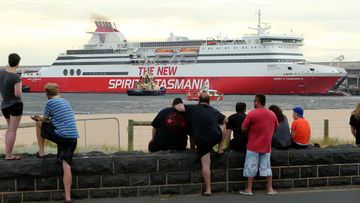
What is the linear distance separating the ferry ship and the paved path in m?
73.6

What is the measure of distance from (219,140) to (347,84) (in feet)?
409

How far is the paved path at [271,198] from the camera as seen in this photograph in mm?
7082

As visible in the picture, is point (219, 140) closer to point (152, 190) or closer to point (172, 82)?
point (152, 190)

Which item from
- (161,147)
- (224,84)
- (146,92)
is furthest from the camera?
(146,92)

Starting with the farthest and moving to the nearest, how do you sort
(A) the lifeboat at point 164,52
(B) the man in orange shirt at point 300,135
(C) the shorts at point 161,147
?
(A) the lifeboat at point 164,52 → (B) the man in orange shirt at point 300,135 → (C) the shorts at point 161,147

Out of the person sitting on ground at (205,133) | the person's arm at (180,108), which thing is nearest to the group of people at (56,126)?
the person's arm at (180,108)

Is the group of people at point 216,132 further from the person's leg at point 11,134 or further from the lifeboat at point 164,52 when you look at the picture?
the lifeboat at point 164,52

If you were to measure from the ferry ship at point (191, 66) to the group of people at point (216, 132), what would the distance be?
2897 inches

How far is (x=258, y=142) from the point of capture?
7.47 meters

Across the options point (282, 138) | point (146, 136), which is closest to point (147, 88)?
point (146, 136)

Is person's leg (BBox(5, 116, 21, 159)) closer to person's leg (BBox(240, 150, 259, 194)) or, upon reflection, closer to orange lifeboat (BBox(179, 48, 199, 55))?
person's leg (BBox(240, 150, 259, 194))

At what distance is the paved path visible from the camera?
7.08m

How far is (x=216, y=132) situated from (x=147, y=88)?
78528mm

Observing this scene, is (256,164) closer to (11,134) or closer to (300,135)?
(300,135)
